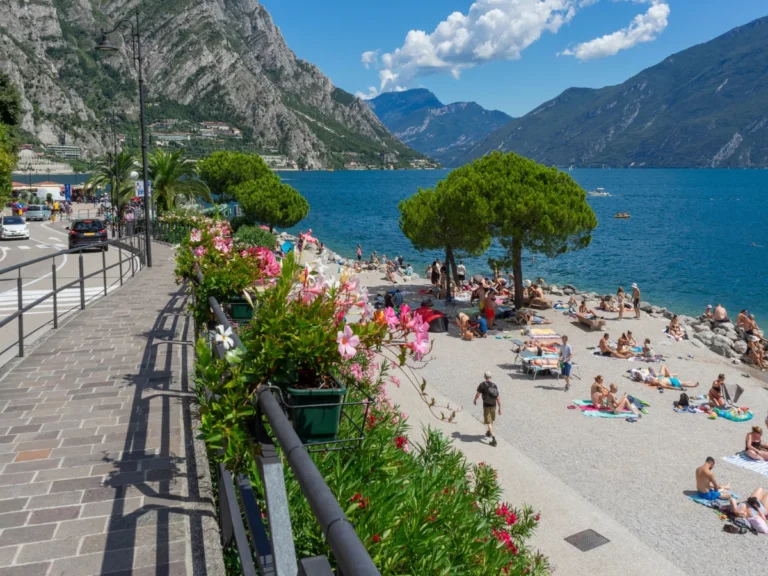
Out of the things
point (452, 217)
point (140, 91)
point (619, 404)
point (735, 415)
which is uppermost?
point (140, 91)

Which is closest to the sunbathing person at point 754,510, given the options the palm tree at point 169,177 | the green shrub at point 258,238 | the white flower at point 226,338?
the white flower at point 226,338

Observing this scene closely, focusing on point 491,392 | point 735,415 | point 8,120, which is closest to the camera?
point 491,392

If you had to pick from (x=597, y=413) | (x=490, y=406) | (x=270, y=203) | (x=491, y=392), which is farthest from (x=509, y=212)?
(x=270, y=203)

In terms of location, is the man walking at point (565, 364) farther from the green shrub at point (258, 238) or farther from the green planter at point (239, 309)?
the green shrub at point (258, 238)

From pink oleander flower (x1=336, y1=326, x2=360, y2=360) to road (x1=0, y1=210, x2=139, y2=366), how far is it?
632 cm

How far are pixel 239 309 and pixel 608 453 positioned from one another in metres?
9.37

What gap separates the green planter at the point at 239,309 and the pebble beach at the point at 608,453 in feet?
10.3

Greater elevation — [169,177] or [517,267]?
[169,177]

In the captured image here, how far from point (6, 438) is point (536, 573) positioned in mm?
4629

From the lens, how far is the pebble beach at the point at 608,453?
8422 millimetres

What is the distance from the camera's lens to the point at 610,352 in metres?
19.3

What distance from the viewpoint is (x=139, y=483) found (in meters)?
3.81

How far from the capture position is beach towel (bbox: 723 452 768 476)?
11516mm

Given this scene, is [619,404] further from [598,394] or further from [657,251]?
[657,251]
